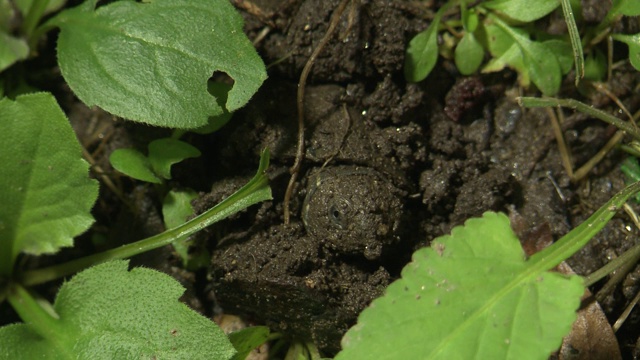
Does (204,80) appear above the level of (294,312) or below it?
above

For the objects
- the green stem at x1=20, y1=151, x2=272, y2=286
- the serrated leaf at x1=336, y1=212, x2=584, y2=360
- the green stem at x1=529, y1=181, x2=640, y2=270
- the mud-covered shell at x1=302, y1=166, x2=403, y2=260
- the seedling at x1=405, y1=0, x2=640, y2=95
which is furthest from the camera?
the seedling at x1=405, y1=0, x2=640, y2=95

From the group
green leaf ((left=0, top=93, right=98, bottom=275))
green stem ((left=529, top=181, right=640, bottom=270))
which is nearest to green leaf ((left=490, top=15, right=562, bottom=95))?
green stem ((left=529, top=181, right=640, bottom=270))

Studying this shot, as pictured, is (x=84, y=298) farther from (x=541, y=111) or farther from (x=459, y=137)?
(x=541, y=111)

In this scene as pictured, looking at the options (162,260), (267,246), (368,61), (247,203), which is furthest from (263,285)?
(368,61)

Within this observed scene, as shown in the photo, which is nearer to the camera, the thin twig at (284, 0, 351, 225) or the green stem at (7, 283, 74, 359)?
the green stem at (7, 283, 74, 359)

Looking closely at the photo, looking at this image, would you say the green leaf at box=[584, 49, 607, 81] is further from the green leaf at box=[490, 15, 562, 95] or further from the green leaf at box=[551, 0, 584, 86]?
Answer: the green leaf at box=[551, 0, 584, 86]

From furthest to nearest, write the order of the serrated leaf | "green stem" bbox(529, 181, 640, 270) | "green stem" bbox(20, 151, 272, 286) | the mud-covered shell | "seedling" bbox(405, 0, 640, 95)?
"seedling" bbox(405, 0, 640, 95), "green stem" bbox(20, 151, 272, 286), the mud-covered shell, "green stem" bbox(529, 181, 640, 270), the serrated leaf

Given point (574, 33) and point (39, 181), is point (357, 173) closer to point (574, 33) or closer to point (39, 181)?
point (574, 33)
